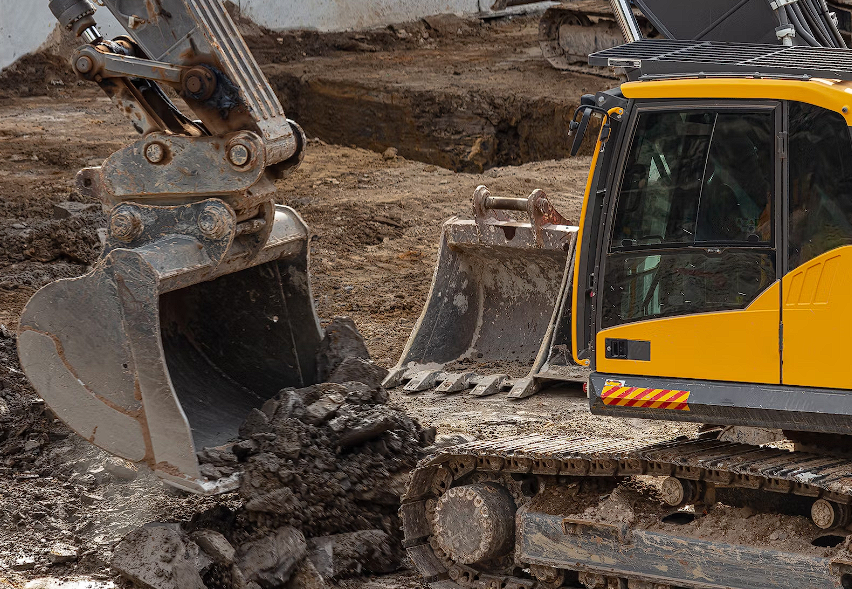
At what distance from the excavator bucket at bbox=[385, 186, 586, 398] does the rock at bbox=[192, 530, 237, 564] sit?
2.51 meters

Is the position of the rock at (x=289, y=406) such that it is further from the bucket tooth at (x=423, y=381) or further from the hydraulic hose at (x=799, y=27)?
the hydraulic hose at (x=799, y=27)

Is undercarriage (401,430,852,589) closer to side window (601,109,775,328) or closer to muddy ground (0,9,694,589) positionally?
muddy ground (0,9,694,589)

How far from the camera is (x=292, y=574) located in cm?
471

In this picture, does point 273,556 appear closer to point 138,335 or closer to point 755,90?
point 138,335

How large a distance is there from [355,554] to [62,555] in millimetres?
1252

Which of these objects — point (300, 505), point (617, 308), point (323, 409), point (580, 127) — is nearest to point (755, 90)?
point (580, 127)

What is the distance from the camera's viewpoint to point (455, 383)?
23.2 ft

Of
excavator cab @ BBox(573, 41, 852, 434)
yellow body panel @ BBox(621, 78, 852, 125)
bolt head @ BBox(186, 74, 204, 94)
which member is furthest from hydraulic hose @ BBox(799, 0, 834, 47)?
bolt head @ BBox(186, 74, 204, 94)

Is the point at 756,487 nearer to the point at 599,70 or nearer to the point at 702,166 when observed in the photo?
the point at 702,166

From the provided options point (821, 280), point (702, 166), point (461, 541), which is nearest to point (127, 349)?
point (461, 541)

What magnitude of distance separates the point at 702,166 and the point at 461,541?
5.74ft

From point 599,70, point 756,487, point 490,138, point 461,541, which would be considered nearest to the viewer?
point 756,487

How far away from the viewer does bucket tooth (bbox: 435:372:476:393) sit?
278 inches

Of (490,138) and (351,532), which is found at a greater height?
(490,138)
